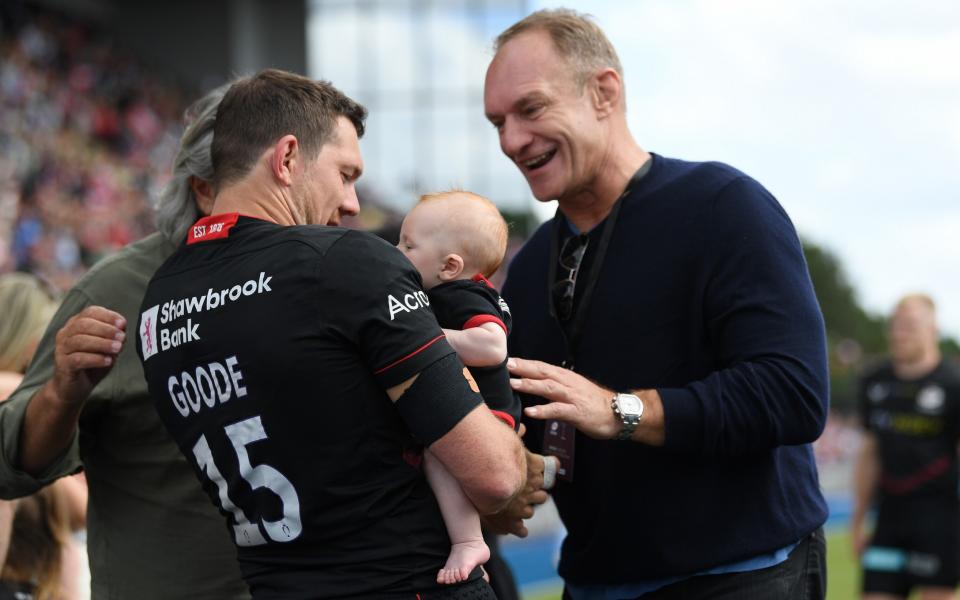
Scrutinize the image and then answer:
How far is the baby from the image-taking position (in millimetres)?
2006

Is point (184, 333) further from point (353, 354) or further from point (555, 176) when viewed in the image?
point (555, 176)

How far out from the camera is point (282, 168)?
210 cm

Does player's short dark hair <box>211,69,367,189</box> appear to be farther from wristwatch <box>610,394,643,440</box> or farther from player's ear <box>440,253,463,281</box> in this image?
wristwatch <box>610,394,643,440</box>

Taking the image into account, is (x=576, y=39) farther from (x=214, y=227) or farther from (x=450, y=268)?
(x=214, y=227)

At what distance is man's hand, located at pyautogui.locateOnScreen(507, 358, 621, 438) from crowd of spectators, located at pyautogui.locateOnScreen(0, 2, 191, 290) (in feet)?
26.9

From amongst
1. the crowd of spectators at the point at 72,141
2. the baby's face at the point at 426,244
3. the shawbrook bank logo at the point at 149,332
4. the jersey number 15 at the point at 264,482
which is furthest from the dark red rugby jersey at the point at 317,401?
the crowd of spectators at the point at 72,141

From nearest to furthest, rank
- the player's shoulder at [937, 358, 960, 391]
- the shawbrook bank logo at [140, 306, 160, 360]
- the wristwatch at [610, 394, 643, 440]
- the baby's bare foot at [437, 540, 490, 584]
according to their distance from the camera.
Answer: the baby's bare foot at [437, 540, 490, 584]
the shawbrook bank logo at [140, 306, 160, 360]
the wristwatch at [610, 394, 643, 440]
the player's shoulder at [937, 358, 960, 391]

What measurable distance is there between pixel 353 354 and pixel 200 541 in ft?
3.52

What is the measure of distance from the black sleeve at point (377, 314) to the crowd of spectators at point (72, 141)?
844 cm

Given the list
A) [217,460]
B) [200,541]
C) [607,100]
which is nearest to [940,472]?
[607,100]

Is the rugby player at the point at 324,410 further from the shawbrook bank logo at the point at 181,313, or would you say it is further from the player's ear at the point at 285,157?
the player's ear at the point at 285,157

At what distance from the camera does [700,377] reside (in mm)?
2646

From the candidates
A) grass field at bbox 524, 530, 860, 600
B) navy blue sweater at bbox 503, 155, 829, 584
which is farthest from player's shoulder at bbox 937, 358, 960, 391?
navy blue sweater at bbox 503, 155, 829, 584

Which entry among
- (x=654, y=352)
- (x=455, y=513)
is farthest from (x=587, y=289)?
(x=455, y=513)
